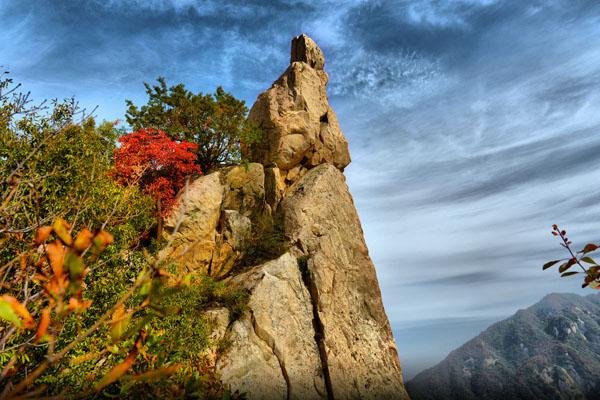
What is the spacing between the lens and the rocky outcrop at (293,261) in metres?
16.2

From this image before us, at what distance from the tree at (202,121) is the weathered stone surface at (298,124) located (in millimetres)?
1726

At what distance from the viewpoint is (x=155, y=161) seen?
68.4 ft

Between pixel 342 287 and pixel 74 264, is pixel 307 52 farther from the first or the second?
pixel 74 264

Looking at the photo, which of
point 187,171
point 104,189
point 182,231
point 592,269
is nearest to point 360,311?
point 182,231

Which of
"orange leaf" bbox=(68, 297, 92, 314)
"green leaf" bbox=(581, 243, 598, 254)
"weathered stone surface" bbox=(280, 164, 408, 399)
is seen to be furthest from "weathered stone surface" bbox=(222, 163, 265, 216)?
"orange leaf" bbox=(68, 297, 92, 314)

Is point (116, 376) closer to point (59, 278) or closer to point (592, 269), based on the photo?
point (59, 278)

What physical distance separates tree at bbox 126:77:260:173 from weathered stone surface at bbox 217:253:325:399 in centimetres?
879

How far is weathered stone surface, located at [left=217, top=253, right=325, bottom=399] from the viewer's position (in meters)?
14.9

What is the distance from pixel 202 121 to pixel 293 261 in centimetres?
1052

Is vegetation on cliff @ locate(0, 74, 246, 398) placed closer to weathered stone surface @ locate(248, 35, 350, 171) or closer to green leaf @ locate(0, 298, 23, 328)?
green leaf @ locate(0, 298, 23, 328)

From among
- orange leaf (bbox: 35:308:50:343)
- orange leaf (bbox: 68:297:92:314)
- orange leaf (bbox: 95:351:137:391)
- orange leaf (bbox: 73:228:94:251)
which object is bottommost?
orange leaf (bbox: 95:351:137:391)

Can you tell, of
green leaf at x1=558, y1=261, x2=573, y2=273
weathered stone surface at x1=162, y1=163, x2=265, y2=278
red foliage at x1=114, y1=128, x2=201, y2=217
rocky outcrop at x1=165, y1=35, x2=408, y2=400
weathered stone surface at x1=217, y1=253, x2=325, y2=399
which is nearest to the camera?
green leaf at x1=558, y1=261, x2=573, y2=273

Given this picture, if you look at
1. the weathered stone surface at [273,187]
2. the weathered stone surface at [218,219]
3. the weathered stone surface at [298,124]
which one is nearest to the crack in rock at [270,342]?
the weathered stone surface at [218,219]

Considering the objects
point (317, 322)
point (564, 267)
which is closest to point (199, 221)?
point (317, 322)
